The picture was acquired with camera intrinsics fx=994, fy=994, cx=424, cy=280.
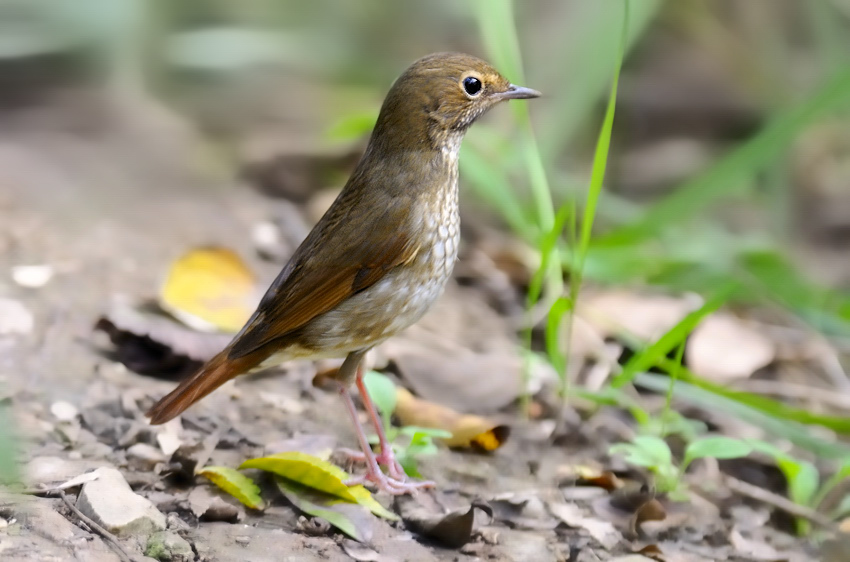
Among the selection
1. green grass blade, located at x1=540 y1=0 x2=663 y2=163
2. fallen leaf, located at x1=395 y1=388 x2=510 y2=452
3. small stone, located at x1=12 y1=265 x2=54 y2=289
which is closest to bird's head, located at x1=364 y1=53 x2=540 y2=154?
fallen leaf, located at x1=395 y1=388 x2=510 y2=452

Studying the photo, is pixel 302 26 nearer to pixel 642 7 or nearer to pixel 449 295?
pixel 642 7

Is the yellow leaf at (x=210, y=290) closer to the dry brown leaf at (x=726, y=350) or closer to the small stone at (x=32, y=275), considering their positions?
the small stone at (x=32, y=275)

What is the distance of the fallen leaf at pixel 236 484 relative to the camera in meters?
3.31

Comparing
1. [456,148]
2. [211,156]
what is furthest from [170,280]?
[211,156]

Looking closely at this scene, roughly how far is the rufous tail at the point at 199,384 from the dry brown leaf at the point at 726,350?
96.3 inches

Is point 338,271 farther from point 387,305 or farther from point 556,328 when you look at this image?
point 556,328

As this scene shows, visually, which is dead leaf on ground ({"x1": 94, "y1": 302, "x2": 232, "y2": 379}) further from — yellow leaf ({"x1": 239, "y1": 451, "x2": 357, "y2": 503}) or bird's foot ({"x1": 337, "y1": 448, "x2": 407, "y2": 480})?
yellow leaf ({"x1": 239, "y1": 451, "x2": 357, "y2": 503})

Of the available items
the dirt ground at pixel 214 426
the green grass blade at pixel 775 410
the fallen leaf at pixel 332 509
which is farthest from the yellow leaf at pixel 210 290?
the green grass blade at pixel 775 410

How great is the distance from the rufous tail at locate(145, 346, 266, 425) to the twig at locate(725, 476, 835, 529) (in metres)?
2.05

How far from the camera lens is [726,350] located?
5145mm

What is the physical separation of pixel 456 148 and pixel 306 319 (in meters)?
0.89

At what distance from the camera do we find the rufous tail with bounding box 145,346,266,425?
342 centimetres

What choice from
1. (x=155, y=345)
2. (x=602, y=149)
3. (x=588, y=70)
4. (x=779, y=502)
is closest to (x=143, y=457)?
(x=155, y=345)

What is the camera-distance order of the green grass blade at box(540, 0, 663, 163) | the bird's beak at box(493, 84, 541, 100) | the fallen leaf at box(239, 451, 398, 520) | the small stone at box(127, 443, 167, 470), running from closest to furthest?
1. the fallen leaf at box(239, 451, 398, 520)
2. the small stone at box(127, 443, 167, 470)
3. the bird's beak at box(493, 84, 541, 100)
4. the green grass blade at box(540, 0, 663, 163)
